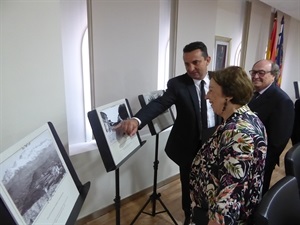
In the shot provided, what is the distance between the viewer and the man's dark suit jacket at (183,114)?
161cm

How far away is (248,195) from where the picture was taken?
98 cm

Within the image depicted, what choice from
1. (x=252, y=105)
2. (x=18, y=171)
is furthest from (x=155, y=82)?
(x=18, y=171)

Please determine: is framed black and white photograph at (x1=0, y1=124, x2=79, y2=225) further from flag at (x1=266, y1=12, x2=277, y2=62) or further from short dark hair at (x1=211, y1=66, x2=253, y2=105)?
flag at (x1=266, y1=12, x2=277, y2=62)

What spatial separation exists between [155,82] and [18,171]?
6.39 ft

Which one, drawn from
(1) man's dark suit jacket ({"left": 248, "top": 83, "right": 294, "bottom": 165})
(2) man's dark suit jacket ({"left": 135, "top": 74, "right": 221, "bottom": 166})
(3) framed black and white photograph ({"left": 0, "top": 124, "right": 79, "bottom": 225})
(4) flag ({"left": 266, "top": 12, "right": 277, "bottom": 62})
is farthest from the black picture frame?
(4) flag ({"left": 266, "top": 12, "right": 277, "bottom": 62})

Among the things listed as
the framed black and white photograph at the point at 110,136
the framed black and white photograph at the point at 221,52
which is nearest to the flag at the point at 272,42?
the framed black and white photograph at the point at 221,52

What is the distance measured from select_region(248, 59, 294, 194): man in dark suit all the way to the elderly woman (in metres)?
0.81

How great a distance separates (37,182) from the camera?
0.75 meters

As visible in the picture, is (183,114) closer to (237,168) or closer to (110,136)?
(110,136)

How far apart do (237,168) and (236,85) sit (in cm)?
38

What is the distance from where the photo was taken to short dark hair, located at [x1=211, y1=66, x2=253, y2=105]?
3.35 feet

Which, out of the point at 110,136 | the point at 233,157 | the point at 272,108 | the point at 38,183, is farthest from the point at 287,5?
the point at 38,183

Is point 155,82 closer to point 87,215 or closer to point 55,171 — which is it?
point 87,215

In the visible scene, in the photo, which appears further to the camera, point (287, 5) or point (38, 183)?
point (287, 5)
